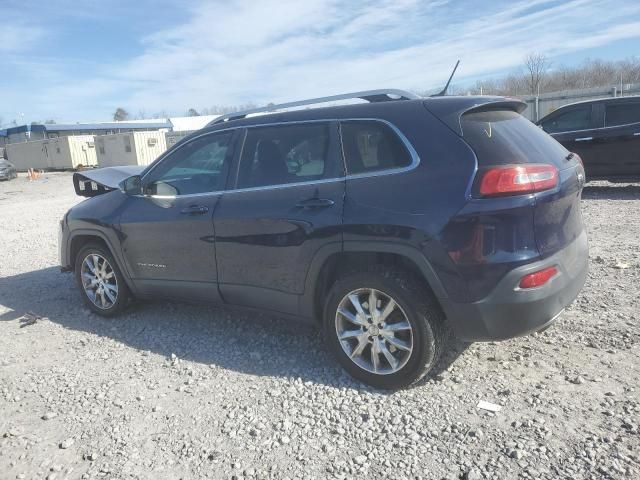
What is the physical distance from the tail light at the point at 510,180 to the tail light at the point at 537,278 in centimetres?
47

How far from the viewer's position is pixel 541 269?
306 cm

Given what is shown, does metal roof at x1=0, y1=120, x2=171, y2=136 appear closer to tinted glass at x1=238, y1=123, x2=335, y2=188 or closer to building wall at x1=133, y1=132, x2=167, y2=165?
building wall at x1=133, y1=132, x2=167, y2=165

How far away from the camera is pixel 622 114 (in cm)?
989

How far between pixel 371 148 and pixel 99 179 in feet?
11.3

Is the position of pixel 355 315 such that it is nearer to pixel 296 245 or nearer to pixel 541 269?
pixel 296 245

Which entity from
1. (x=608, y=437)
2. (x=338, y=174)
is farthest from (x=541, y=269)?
(x=338, y=174)

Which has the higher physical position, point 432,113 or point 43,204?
point 432,113

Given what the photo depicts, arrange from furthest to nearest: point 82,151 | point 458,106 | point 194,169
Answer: point 82,151 → point 194,169 → point 458,106

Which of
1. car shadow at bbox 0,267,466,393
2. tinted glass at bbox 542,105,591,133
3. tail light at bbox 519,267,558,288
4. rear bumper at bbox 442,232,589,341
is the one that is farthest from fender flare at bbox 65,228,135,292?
tinted glass at bbox 542,105,591,133

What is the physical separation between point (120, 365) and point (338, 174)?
2.31m

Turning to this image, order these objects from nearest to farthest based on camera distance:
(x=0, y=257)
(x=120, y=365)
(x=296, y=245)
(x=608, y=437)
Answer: (x=608, y=437) → (x=296, y=245) → (x=120, y=365) → (x=0, y=257)

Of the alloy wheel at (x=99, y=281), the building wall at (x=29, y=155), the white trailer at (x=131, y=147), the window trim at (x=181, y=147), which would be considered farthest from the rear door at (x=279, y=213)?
the building wall at (x=29, y=155)

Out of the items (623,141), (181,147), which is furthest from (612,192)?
(181,147)

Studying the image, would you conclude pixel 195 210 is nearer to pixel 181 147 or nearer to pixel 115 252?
pixel 181 147
